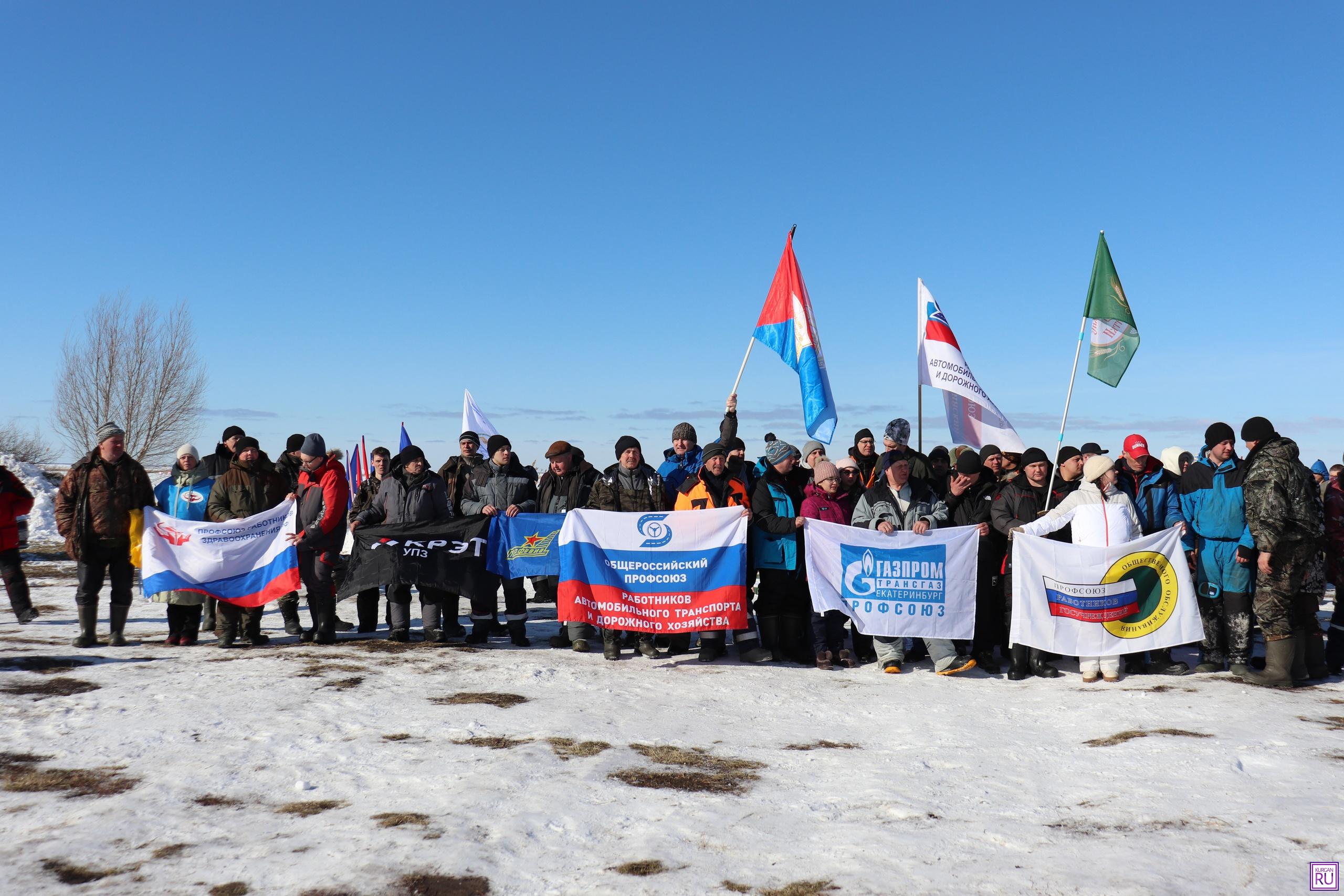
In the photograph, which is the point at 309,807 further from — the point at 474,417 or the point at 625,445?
the point at 474,417

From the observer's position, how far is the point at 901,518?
859cm

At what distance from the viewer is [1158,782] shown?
16.8ft

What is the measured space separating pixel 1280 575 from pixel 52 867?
8424 millimetres

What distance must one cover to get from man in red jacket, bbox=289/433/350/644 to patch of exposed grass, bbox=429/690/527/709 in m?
2.80

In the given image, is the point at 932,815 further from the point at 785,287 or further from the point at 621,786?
the point at 785,287

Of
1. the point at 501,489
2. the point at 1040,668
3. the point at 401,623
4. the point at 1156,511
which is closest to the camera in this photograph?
the point at 1040,668

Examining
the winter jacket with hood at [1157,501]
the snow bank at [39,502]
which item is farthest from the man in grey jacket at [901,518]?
the snow bank at [39,502]

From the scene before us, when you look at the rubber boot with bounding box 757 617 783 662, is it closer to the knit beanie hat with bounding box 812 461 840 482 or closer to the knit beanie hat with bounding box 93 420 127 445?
the knit beanie hat with bounding box 812 461 840 482

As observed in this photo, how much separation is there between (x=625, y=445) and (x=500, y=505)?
158 cm

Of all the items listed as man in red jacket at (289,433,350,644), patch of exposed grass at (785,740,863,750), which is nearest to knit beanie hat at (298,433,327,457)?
man in red jacket at (289,433,350,644)

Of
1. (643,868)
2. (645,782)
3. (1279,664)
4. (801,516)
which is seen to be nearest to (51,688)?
(645,782)

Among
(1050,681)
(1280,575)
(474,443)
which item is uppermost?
(474,443)

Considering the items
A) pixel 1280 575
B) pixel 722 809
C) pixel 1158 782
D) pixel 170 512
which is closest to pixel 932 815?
pixel 722 809

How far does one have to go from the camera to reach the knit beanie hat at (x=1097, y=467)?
7953 mm
